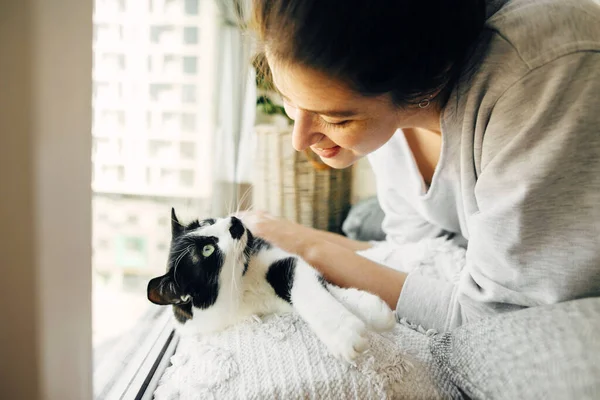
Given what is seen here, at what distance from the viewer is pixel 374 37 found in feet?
1.69

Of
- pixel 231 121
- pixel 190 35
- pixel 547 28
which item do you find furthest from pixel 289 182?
pixel 547 28

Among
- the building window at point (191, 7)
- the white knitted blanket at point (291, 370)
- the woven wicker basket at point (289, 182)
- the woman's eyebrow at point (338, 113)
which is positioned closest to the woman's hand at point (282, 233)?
the white knitted blanket at point (291, 370)

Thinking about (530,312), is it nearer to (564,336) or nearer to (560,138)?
(564,336)

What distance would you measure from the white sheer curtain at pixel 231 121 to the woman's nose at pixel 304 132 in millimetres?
809

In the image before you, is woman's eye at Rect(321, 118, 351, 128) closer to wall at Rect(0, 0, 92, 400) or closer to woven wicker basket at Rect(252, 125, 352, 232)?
wall at Rect(0, 0, 92, 400)

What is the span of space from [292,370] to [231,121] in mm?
1319

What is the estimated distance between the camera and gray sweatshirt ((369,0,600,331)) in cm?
55

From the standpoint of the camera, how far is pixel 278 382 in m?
0.57

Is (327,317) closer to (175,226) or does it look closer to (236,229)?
(236,229)

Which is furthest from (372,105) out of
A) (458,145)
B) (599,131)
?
(599,131)

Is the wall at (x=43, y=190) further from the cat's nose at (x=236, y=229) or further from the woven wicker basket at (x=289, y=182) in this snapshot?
the woven wicker basket at (x=289, y=182)

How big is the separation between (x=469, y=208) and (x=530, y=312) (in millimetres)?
244

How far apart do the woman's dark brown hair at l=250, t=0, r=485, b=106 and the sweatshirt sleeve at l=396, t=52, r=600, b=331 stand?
0.12 metres

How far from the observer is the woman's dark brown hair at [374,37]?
19.6 inches
